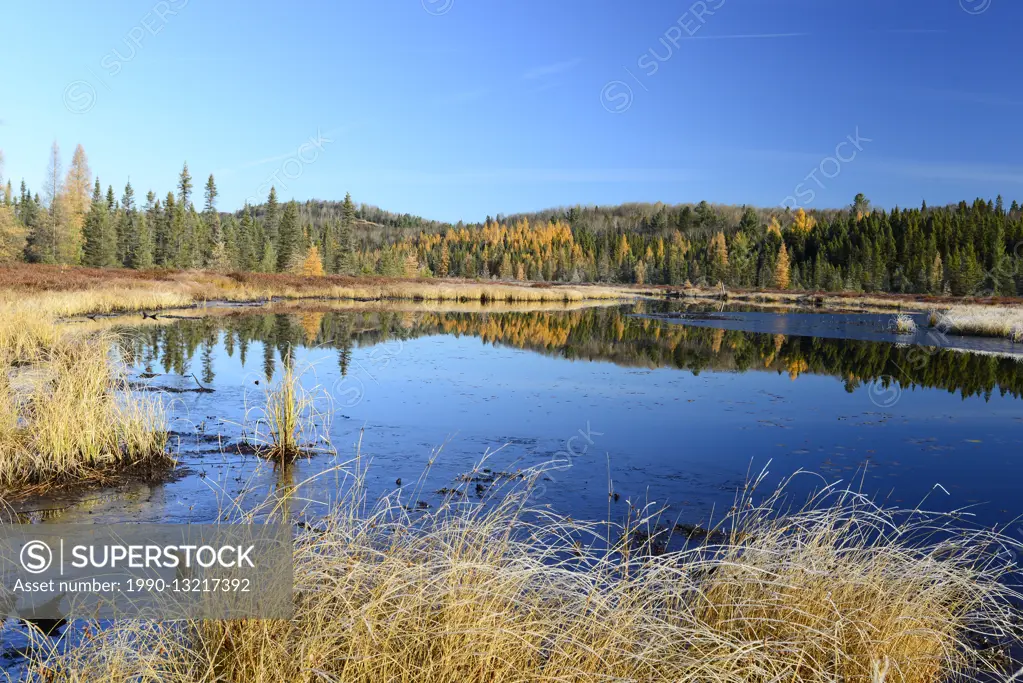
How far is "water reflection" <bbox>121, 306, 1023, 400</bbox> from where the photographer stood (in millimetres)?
18891

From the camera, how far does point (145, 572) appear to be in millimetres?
5199

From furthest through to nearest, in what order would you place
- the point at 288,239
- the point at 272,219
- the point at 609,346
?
the point at 272,219 < the point at 288,239 < the point at 609,346

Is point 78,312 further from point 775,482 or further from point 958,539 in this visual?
point 958,539

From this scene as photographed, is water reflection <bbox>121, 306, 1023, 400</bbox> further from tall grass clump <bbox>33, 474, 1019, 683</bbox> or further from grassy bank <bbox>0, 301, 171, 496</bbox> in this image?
tall grass clump <bbox>33, 474, 1019, 683</bbox>

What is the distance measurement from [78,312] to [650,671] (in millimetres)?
28675

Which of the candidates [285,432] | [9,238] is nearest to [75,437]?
[285,432]

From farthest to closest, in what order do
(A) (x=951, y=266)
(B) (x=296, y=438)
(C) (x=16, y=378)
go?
(A) (x=951, y=266), (C) (x=16, y=378), (B) (x=296, y=438)

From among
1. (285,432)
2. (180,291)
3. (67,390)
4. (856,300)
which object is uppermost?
(856,300)

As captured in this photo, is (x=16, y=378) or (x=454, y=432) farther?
(x=16, y=378)

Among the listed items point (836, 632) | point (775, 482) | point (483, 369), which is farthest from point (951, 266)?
point (836, 632)

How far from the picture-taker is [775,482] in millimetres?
9172

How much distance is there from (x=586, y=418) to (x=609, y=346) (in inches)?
503

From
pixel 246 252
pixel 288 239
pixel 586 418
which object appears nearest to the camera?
pixel 586 418

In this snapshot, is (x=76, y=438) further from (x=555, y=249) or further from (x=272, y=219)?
(x=555, y=249)
